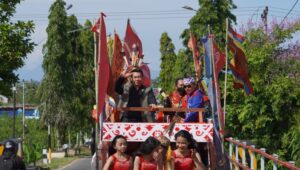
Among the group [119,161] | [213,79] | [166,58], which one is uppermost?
[166,58]

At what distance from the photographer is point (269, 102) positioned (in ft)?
66.2

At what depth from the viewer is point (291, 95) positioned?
65.1 ft

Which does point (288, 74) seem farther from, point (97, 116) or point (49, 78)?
point (49, 78)

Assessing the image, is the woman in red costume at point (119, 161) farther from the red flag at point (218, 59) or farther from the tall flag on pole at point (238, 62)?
the tall flag on pole at point (238, 62)

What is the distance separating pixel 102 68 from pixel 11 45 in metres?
10.1

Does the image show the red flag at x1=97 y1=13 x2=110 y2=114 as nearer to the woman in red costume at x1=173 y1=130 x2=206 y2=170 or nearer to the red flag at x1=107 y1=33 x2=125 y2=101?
the woman in red costume at x1=173 y1=130 x2=206 y2=170

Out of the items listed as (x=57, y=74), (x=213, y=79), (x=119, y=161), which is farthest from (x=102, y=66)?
(x=57, y=74)

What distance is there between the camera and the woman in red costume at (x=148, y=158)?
7711mm

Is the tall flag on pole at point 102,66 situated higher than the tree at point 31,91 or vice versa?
the tree at point 31,91

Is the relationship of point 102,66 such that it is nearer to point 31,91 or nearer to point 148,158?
point 148,158

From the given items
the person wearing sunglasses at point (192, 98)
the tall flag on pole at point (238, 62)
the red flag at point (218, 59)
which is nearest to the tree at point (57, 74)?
the tall flag on pole at point (238, 62)

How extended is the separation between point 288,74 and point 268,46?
1.05m

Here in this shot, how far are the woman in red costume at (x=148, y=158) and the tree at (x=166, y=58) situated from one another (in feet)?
179

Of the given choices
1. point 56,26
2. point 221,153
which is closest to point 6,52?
point 221,153
